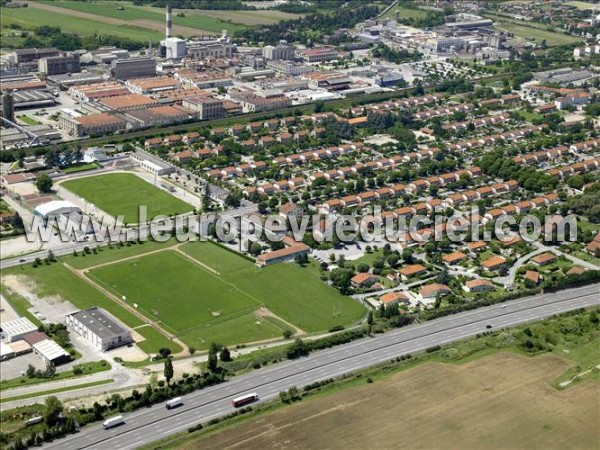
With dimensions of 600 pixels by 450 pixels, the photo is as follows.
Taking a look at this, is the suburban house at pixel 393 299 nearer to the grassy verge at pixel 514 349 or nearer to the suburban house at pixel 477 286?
Result: the suburban house at pixel 477 286

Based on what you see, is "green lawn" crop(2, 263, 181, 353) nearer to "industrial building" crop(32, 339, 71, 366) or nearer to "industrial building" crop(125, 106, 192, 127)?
"industrial building" crop(32, 339, 71, 366)

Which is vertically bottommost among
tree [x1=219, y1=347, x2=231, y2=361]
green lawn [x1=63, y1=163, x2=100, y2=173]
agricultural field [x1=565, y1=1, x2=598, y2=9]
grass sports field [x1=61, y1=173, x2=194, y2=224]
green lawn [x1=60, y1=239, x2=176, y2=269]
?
tree [x1=219, y1=347, x2=231, y2=361]

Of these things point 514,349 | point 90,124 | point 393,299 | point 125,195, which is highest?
point 90,124

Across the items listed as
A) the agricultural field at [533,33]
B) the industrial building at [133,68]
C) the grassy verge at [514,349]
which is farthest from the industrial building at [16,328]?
the agricultural field at [533,33]

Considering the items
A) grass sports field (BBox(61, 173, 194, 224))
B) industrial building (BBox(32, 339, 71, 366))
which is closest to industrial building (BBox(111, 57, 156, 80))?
grass sports field (BBox(61, 173, 194, 224))

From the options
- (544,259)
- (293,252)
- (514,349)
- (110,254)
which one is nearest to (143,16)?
(110,254)

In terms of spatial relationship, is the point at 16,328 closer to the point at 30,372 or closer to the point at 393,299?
the point at 30,372
